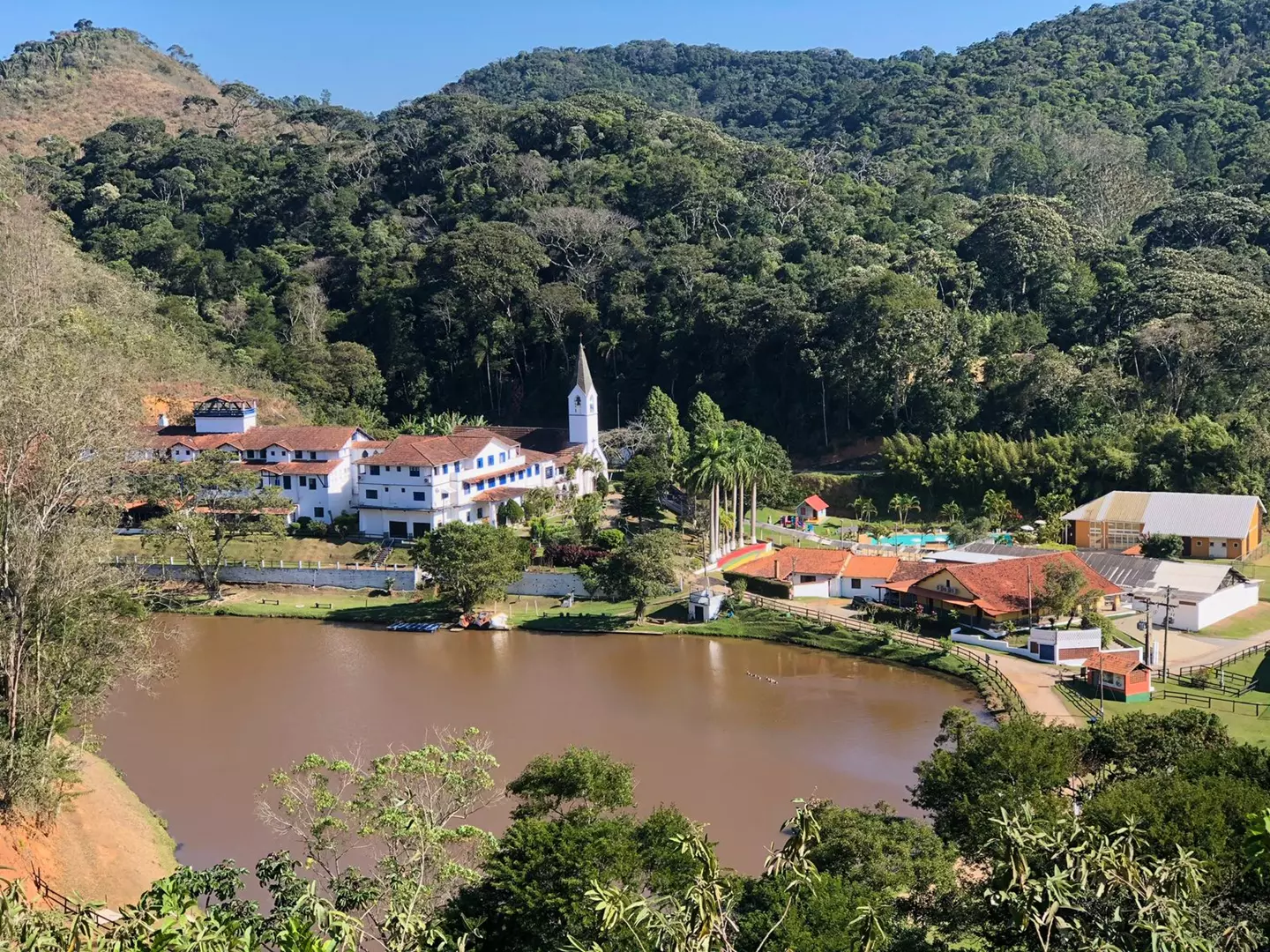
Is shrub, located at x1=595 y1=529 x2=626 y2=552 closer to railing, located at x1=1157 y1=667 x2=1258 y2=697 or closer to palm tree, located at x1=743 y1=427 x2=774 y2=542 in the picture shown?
palm tree, located at x1=743 y1=427 x2=774 y2=542

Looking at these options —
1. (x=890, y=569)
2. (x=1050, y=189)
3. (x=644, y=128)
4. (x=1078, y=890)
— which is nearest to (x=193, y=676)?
(x=890, y=569)

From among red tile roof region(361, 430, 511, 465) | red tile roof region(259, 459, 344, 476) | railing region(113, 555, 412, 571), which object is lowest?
railing region(113, 555, 412, 571)

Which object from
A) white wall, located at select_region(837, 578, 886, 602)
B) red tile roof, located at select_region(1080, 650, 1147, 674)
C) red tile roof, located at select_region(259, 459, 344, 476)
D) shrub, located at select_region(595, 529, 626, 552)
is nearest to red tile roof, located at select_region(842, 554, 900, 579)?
white wall, located at select_region(837, 578, 886, 602)

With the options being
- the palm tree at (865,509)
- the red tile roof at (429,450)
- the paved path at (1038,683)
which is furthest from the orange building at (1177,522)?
the red tile roof at (429,450)

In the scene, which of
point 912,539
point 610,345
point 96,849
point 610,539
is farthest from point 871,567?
point 610,345

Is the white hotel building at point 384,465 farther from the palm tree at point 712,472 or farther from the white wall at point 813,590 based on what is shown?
the white wall at point 813,590
